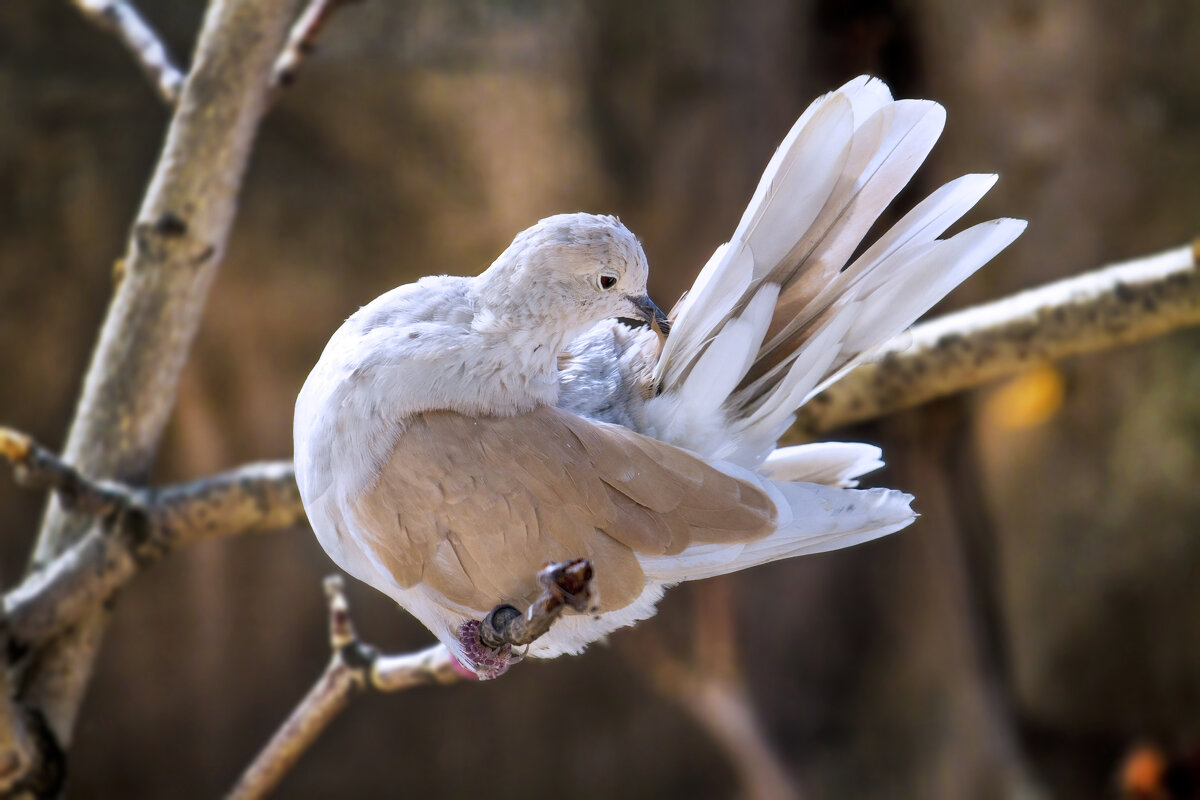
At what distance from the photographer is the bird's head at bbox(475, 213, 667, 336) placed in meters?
0.68

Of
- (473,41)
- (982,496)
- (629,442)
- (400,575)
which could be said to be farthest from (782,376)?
(982,496)

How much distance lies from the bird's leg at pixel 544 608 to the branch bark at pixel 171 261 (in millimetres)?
761

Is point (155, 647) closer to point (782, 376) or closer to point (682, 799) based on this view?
point (682, 799)

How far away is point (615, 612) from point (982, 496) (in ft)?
6.65

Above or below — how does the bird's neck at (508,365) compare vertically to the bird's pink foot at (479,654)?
above

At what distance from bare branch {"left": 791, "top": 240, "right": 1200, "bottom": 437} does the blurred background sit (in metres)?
A: 1.08

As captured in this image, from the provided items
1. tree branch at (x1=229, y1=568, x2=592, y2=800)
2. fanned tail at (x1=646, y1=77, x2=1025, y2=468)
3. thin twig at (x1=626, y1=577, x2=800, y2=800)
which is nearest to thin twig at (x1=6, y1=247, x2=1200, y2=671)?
tree branch at (x1=229, y1=568, x2=592, y2=800)

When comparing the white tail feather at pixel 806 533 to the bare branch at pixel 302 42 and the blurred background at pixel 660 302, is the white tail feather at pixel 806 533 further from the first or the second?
the blurred background at pixel 660 302


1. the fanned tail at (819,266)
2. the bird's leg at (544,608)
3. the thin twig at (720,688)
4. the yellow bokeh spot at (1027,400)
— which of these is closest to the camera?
the bird's leg at (544,608)

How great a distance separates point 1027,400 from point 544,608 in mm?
2188

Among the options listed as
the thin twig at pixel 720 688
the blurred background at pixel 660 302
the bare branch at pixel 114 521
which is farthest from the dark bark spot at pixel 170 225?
the thin twig at pixel 720 688

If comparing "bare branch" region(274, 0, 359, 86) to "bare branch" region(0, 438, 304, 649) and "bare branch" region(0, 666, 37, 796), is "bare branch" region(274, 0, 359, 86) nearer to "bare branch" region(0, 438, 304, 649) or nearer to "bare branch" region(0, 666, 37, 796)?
"bare branch" region(0, 438, 304, 649)

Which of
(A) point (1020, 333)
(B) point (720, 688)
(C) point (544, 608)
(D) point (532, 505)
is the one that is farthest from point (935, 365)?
(B) point (720, 688)

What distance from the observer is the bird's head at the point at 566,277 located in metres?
0.68
